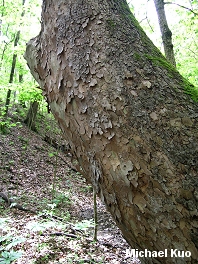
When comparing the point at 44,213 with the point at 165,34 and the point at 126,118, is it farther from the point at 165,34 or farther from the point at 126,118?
the point at 165,34

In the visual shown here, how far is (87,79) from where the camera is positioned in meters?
1.23

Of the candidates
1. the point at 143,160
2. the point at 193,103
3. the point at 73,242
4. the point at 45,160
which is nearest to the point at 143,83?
the point at 193,103

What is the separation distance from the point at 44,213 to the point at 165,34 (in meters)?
4.25

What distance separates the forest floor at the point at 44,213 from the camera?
3458 millimetres

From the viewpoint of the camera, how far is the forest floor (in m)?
3.46

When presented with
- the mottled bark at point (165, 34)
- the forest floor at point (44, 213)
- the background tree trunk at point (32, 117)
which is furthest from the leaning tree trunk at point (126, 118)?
the background tree trunk at point (32, 117)

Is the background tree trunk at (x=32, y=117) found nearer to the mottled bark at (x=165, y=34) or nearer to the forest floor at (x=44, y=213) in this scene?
the forest floor at (x=44, y=213)

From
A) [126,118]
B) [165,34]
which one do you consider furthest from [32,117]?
[126,118]

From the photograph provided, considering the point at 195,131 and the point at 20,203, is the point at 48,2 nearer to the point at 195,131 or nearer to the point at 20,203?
the point at 195,131

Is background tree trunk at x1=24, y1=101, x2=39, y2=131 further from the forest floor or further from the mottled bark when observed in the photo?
the mottled bark

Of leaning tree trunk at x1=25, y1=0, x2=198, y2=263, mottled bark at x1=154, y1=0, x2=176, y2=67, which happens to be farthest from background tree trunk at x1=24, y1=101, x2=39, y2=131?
leaning tree trunk at x1=25, y1=0, x2=198, y2=263

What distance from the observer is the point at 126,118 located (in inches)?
43.3

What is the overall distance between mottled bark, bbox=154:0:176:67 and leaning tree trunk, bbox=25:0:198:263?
11.2ft

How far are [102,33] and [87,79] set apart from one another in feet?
0.99
